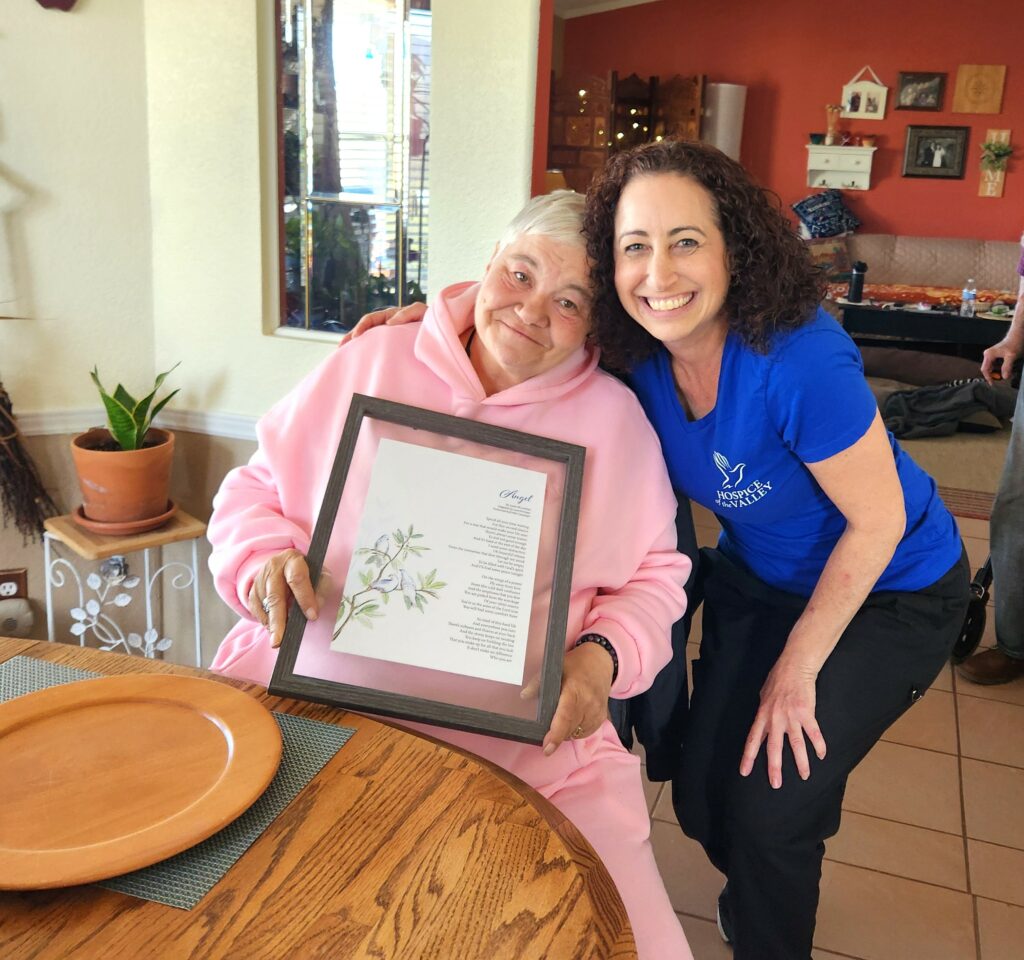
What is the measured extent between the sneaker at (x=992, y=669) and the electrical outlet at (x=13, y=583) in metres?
2.68

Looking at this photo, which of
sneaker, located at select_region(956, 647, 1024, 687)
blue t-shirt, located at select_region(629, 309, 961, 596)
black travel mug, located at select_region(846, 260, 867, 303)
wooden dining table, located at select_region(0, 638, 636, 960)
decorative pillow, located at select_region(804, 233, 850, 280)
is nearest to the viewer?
wooden dining table, located at select_region(0, 638, 636, 960)

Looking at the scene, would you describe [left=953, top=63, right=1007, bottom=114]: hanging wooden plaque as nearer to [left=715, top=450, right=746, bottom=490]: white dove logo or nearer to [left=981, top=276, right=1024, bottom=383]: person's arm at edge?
[left=981, top=276, right=1024, bottom=383]: person's arm at edge

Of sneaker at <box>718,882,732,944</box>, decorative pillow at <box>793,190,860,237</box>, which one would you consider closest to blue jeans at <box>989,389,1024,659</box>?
sneaker at <box>718,882,732,944</box>

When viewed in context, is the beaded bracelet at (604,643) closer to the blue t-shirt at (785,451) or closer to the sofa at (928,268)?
the blue t-shirt at (785,451)

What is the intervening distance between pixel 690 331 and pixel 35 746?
0.97 m

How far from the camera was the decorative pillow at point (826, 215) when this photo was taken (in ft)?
25.2

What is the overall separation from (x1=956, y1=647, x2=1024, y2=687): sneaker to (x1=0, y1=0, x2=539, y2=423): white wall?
1.94 meters

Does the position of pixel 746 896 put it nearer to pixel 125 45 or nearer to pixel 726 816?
pixel 726 816

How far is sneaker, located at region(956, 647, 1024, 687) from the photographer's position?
298cm

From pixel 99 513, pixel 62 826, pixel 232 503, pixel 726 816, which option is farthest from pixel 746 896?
pixel 99 513

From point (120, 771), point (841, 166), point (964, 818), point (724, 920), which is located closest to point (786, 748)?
point (724, 920)

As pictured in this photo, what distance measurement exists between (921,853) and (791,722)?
38.9 inches

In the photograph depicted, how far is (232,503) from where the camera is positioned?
1.44m

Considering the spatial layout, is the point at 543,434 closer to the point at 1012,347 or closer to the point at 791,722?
the point at 791,722
